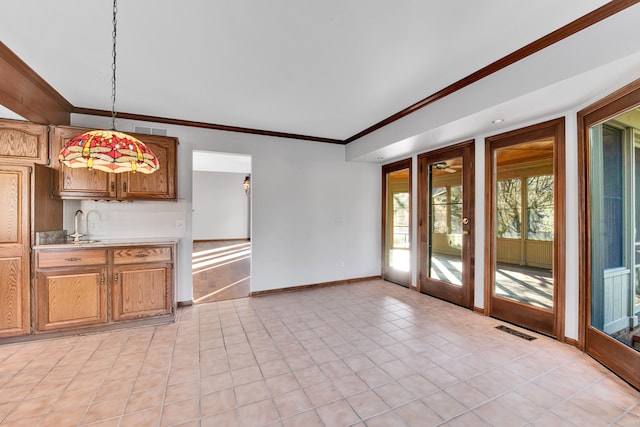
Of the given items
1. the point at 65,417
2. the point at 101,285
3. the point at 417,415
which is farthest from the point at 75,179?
the point at 417,415

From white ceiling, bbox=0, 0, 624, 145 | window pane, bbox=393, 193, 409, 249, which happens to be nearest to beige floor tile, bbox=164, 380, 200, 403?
white ceiling, bbox=0, 0, 624, 145

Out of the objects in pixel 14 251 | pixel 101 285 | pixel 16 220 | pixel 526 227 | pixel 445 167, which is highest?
pixel 445 167

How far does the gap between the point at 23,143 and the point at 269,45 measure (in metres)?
2.78

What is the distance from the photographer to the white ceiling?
178 cm

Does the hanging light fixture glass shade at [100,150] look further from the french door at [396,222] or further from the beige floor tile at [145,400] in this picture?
the french door at [396,222]

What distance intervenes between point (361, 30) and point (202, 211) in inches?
400

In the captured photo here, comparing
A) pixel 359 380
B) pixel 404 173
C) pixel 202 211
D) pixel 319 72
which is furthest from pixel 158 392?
pixel 202 211

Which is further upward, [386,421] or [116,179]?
[116,179]

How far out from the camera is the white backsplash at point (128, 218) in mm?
3529

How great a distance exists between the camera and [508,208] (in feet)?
10.8

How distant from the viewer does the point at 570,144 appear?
2631 millimetres

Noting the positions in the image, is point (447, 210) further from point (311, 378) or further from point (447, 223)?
point (311, 378)

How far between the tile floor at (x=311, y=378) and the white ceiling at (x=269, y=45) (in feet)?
8.47

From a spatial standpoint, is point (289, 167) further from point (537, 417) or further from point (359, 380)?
point (537, 417)
